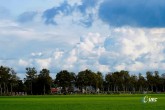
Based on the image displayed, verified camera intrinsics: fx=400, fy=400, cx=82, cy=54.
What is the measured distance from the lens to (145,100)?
6406cm

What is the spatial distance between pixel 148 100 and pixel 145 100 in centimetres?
168

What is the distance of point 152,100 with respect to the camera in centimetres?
6600

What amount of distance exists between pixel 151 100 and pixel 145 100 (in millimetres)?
2458

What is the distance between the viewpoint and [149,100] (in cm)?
6550

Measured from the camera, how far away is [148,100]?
6556cm

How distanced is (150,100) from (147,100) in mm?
1681

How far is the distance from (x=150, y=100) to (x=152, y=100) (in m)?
0.33

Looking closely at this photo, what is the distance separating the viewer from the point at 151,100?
66.1m

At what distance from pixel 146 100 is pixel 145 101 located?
3.34ft

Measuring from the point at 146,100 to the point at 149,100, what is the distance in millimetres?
1257

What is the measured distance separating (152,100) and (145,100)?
7.99 feet

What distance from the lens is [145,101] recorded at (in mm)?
63469

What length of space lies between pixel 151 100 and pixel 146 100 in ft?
6.63

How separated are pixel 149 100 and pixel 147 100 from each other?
1119 mm
